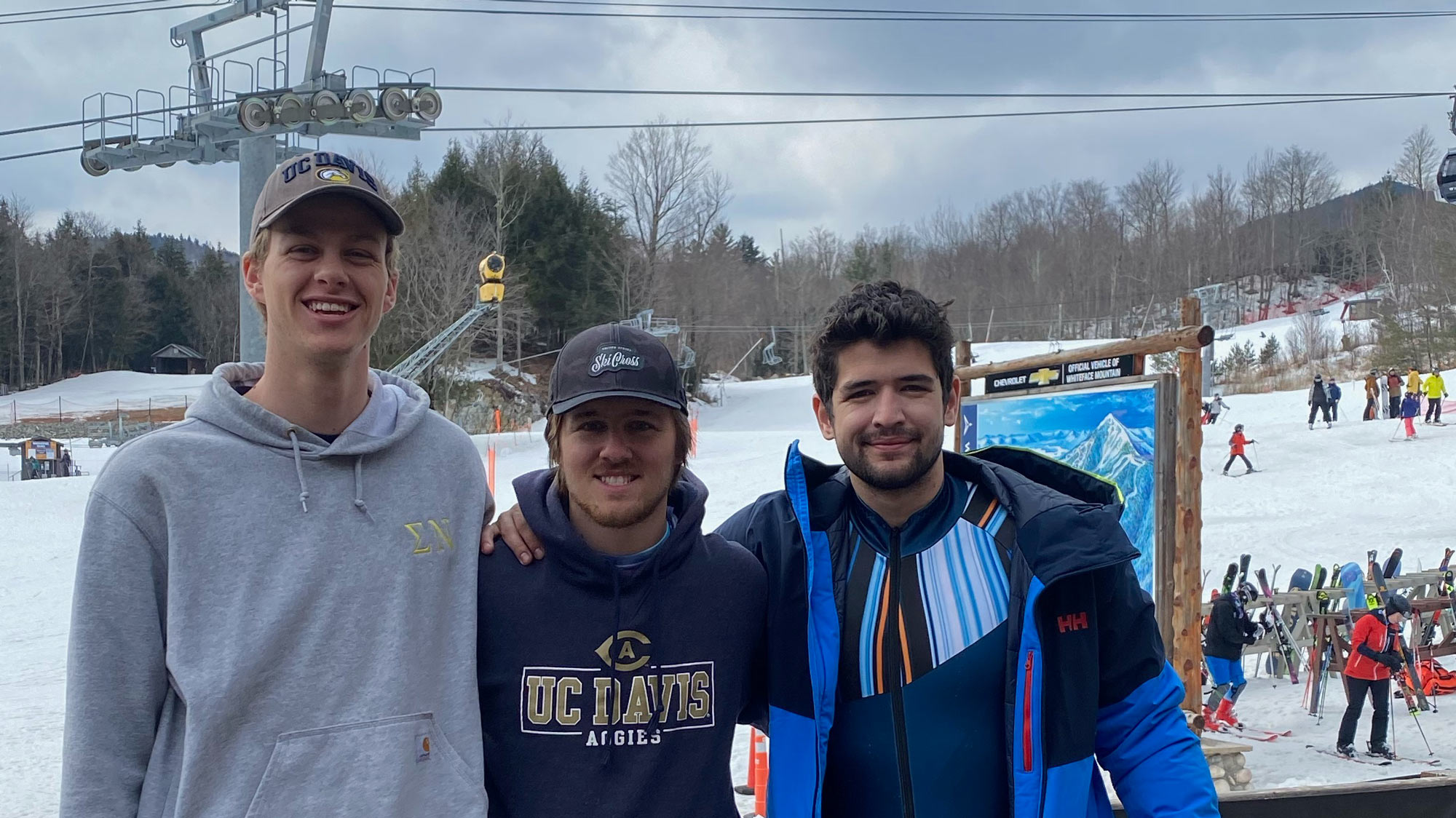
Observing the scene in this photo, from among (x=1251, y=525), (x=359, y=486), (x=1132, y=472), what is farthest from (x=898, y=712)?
(x=1251, y=525)

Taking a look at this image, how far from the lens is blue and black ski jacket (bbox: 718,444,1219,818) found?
2.41m

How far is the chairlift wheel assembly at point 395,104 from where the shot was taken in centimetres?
1510

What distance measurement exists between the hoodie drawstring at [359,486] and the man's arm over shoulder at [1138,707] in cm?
176

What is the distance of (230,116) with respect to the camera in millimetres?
14883

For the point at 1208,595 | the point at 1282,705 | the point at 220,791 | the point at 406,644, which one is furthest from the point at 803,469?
the point at 1208,595

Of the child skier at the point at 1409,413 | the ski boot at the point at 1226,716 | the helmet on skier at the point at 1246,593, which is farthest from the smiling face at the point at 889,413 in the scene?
the child skier at the point at 1409,413

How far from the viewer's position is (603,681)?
2381mm

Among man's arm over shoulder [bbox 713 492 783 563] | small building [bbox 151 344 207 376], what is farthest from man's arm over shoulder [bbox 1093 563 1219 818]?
small building [bbox 151 344 207 376]

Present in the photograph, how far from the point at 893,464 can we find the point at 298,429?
1.42 metres

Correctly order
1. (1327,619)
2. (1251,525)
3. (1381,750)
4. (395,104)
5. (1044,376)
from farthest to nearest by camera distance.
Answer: (1251,525) < (395,104) < (1327,619) < (1381,750) < (1044,376)

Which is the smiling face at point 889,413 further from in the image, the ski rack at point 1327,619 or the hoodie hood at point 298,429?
the ski rack at point 1327,619

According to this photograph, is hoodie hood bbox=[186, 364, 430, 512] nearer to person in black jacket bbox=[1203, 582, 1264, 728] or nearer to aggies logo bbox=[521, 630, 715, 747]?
aggies logo bbox=[521, 630, 715, 747]

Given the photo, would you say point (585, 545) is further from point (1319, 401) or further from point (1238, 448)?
point (1319, 401)

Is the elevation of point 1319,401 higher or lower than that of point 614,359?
higher
